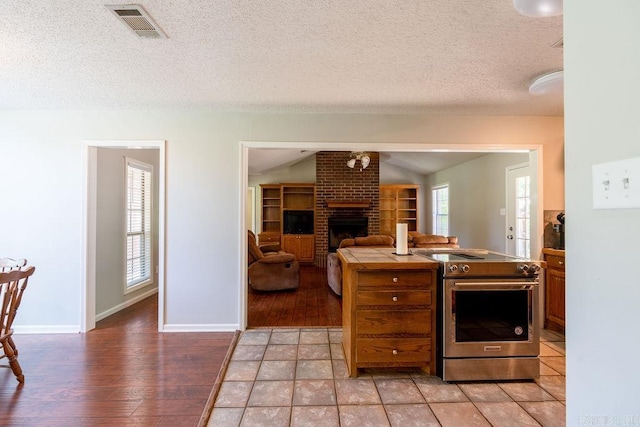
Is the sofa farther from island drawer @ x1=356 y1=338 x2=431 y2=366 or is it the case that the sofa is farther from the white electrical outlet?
the white electrical outlet

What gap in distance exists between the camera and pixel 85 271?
316cm

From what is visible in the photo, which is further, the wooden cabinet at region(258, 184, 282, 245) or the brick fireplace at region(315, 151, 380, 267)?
the wooden cabinet at region(258, 184, 282, 245)

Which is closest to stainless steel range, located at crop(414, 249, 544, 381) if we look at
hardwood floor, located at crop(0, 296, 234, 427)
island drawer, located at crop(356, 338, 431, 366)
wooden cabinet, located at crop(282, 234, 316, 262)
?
island drawer, located at crop(356, 338, 431, 366)

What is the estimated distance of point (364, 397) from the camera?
2.03m

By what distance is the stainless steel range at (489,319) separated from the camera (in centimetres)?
216

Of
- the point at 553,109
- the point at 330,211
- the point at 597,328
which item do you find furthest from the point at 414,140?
the point at 330,211

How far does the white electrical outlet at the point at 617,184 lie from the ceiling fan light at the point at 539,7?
44.7 inches

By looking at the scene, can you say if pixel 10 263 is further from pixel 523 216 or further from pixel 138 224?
pixel 523 216

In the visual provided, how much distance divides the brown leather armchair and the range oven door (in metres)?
2.94

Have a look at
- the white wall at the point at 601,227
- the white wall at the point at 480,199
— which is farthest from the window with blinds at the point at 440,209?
the white wall at the point at 601,227

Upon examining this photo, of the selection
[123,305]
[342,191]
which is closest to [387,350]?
[123,305]

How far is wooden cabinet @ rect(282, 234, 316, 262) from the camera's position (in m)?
7.51

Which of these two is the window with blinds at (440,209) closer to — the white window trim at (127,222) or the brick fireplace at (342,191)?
the brick fireplace at (342,191)

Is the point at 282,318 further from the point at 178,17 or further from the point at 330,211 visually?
the point at 330,211
